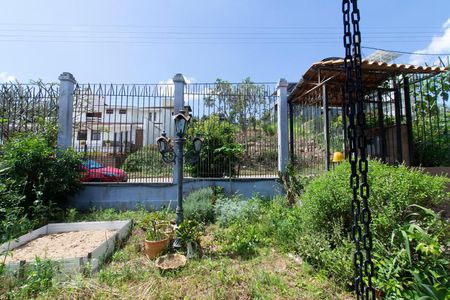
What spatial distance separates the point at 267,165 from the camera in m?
7.28

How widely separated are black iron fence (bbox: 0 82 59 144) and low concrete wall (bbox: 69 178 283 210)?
2.43 m

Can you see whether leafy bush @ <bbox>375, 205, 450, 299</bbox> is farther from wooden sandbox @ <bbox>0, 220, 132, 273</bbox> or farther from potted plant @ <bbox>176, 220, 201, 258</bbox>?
wooden sandbox @ <bbox>0, 220, 132, 273</bbox>

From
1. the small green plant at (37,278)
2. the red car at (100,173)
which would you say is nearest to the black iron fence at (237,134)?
the red car at (100,173)

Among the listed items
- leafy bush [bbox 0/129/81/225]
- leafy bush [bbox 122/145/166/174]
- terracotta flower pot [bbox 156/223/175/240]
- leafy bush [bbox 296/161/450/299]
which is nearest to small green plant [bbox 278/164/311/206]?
leafy bush [bbox 296/161/450/299]

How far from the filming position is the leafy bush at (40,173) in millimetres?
5402

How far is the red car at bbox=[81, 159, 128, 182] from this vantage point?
6.93m

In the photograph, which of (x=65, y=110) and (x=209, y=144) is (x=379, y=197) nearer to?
(x=209, y=144)

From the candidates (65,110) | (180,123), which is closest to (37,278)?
(180,123)

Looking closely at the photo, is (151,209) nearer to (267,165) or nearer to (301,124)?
(267,165)

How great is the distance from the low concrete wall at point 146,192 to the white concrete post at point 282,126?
643 millimetres

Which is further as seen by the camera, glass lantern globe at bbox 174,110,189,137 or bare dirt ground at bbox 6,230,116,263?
glass lantern globe at bbox 174,110,189,137

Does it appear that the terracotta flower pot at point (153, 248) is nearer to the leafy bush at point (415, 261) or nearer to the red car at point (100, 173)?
the leafy bush at point (415, 261)

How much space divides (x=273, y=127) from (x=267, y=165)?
1.28 meters

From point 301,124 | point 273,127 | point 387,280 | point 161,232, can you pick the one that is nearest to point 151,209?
point 161,232
